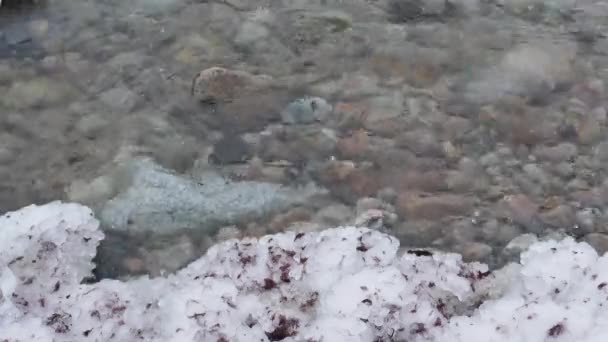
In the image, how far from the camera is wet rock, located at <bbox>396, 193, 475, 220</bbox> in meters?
2.25

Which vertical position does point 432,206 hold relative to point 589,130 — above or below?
below

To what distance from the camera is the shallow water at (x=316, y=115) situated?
2.25m

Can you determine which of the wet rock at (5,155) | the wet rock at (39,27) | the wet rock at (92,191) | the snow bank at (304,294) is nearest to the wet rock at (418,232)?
the snow bank at (304,294)

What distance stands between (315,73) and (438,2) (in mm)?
637

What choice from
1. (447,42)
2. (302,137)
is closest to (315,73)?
(302,137)

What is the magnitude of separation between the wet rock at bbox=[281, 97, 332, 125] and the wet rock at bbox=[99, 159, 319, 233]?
302 millimetres

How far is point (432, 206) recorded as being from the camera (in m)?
2.26

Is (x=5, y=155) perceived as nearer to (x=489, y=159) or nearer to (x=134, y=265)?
(x=134, y=265)

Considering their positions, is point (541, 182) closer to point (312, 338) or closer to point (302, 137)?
point (302, 137)

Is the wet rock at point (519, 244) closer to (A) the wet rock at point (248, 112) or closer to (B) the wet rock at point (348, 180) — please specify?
(B) the wet rock at point (348, 180)

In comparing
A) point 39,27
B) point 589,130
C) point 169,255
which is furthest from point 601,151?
point 39,27

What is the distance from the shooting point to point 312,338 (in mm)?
1787

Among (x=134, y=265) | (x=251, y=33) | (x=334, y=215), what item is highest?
(x=251, y=33)

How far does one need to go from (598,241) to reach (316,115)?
0.95 meters
